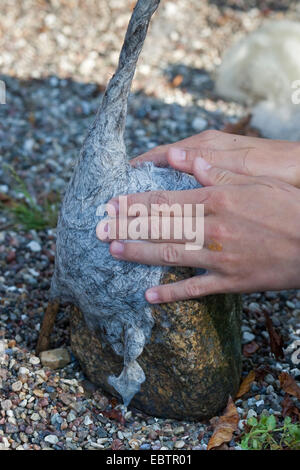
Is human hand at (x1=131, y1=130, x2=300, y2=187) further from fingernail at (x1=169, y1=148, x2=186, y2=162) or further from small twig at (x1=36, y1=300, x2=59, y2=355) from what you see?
small twig at (x1=36, y1=300, x2=59, y2=355)

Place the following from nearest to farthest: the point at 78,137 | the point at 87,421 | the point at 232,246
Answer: the point at 232,246
the point at 87,421
the point at 78,137

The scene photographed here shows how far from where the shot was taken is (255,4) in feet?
14.5

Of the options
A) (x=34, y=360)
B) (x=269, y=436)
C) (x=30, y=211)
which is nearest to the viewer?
(x=269, y=436)

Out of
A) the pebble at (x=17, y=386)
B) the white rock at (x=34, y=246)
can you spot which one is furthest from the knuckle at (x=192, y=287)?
the white rock at (x=34, y=246)

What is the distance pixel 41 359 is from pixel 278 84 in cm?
224

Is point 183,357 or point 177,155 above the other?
point 177,155

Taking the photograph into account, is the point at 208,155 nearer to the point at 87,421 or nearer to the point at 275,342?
the point at 275,342

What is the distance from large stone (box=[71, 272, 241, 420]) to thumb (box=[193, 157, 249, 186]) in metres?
0.30

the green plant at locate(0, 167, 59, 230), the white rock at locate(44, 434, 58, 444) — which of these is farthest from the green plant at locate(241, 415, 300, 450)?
the green plant at locate(0, 167, 59, 230)

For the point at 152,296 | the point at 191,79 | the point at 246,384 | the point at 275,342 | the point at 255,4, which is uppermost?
the point at 255,4

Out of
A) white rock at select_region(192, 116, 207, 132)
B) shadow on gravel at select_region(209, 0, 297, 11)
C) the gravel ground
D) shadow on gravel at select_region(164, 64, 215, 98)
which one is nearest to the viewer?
the gravel ground

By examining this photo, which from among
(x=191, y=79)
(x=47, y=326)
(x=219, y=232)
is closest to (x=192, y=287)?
(x=219, y=232)

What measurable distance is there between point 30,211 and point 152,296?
3.90 ft

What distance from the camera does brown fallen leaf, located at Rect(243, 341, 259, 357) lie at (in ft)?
7.18
